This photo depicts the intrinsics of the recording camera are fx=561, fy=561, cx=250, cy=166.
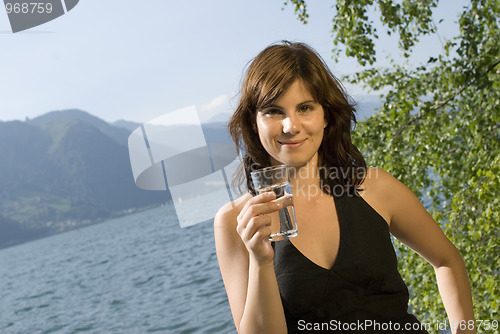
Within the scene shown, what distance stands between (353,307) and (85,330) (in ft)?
83.3

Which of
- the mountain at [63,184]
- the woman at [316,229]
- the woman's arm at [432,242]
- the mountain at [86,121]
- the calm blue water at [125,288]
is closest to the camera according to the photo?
the woman at [316,229]

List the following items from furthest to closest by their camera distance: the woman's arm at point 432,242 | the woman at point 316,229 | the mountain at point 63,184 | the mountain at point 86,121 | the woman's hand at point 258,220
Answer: the mountain at point 86,121
the mountain at point 63,184
the woman's arm at point 432,242
the woman at point 316,229
the woman's hand at point 258,220

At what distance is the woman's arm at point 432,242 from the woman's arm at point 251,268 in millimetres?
571

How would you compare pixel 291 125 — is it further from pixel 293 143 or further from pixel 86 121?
pixel 86 121

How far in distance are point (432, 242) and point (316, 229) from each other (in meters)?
0.43

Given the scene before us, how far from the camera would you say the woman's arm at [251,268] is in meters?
1.47

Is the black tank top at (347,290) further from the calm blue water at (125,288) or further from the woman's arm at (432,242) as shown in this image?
the calm blue water at (125,288)

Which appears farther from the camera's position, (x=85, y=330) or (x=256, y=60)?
(x=85, y=330)

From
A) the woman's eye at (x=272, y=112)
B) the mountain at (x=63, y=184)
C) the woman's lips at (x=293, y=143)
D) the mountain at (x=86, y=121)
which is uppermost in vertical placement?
the mountain at (x=86, y=121)

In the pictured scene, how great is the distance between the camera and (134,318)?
77.2 ft

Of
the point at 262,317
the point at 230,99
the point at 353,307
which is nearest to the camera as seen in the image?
the point at 262,317

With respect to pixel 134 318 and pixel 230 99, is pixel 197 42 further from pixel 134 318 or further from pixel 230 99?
pixel 230 99

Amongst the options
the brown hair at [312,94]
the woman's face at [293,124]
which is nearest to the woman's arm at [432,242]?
the brown hair at [312,94]

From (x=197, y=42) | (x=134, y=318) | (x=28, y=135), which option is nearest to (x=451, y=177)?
(x=134, y=318)
